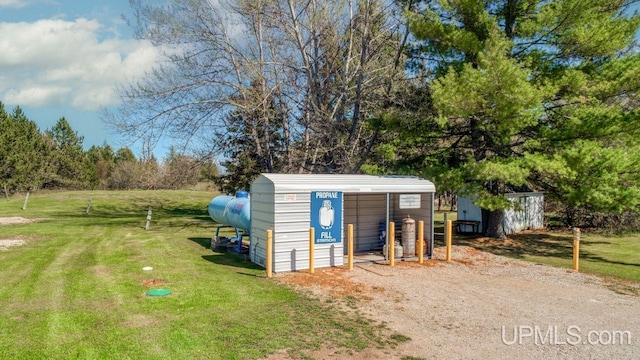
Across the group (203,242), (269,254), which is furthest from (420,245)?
(203,242)

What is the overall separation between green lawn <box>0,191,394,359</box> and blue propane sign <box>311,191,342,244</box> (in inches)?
79.1

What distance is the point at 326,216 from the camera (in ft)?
38.2

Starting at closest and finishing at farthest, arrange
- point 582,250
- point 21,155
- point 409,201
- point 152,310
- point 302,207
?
point 152,310 → point 302,207 → point 409,201 → point 582,250 → point 21,155

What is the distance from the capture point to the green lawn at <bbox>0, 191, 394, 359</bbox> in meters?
6.01

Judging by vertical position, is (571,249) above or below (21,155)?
below

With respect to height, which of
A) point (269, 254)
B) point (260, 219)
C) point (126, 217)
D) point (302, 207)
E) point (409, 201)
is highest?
point (409, 201)

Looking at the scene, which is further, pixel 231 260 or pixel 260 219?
pixel 231 260

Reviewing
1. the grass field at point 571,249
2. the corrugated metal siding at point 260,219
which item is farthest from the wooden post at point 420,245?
the corrugated metal siding at point 260,219

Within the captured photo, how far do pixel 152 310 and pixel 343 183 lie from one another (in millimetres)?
6383

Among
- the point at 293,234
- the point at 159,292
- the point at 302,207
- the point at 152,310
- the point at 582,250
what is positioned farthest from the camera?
the point at 582,250

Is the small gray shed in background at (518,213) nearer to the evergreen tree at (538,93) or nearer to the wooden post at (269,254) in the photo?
the evergreen tree at (538,93)

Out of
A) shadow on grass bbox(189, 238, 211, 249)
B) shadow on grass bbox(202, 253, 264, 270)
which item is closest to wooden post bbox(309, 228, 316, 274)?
shadow on grass bbox(202, 253, 264, 270)
